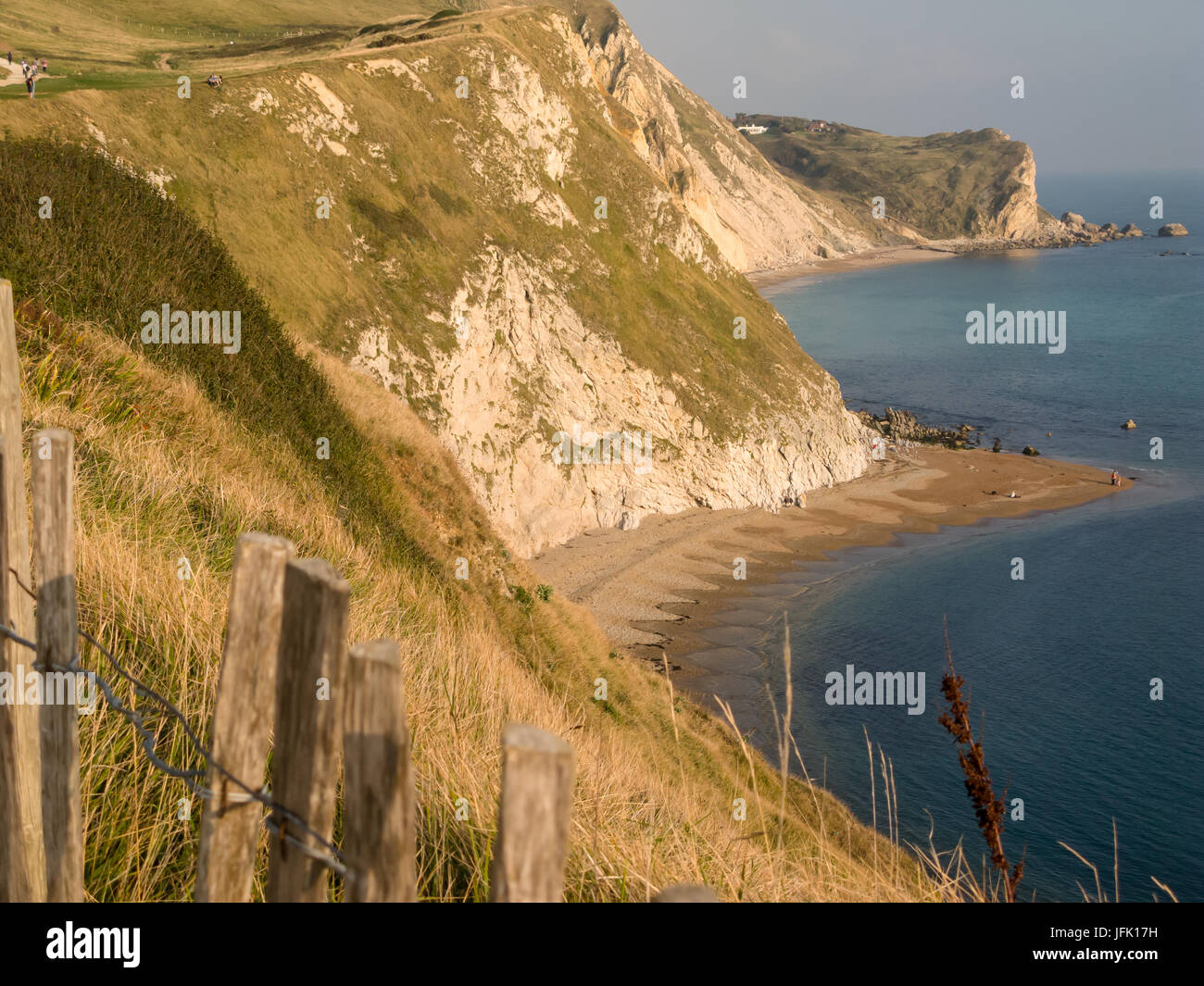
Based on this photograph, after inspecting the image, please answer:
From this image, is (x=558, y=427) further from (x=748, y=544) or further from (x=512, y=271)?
(x=748, y=544)

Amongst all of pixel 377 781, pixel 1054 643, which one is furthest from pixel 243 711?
pixel 1054 643

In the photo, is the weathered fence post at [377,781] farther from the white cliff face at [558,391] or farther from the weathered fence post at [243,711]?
the white cliff face at [558,391]

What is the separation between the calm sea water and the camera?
34000 millimetres

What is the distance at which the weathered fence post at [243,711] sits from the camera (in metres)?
2.68

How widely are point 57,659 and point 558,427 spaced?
2049 inches

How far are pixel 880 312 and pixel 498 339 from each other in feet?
343

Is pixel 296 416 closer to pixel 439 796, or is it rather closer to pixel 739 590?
pixel 439 796

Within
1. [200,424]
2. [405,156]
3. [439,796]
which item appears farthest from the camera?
[405,156]

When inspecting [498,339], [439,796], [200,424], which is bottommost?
[439,796]

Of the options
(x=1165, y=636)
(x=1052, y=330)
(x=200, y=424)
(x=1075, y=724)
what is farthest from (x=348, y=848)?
(x=1052, y=330)

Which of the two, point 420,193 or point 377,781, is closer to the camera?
point 377,781

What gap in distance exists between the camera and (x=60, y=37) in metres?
68.4

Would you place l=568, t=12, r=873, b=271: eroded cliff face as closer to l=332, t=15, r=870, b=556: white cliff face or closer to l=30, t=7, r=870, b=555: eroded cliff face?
l=30, t=7, r=870, b=555: eroded cliff face

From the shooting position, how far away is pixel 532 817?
6.70ft
